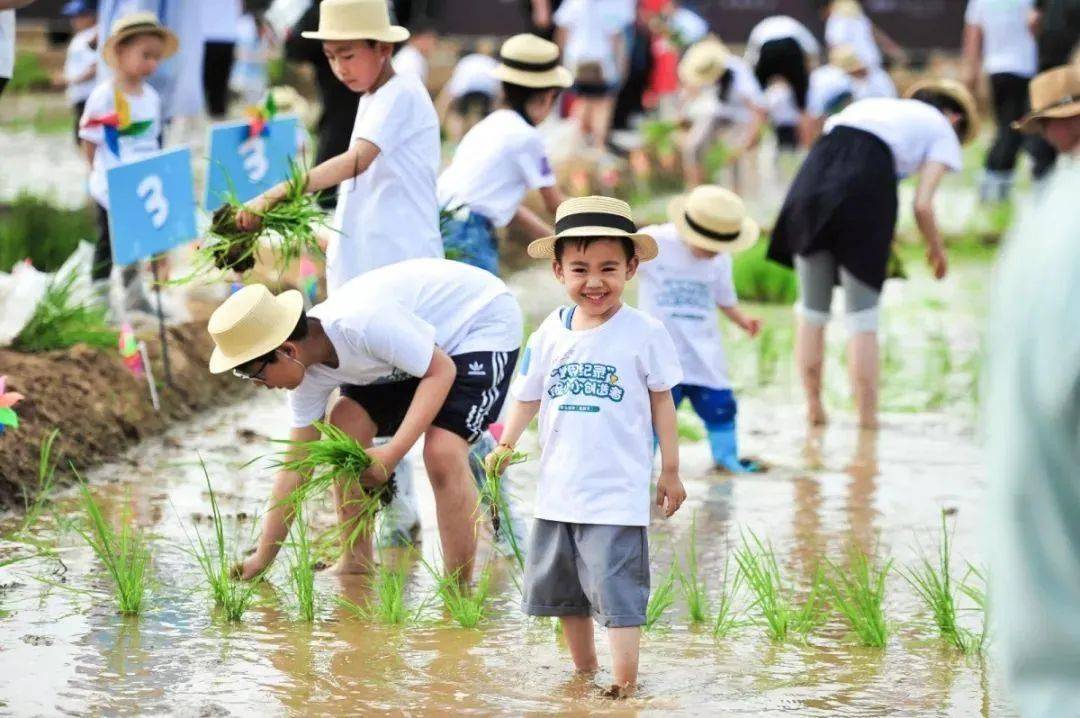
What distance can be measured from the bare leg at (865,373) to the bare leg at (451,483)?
10.7 feet

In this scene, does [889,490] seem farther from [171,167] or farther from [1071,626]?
[1071,626]

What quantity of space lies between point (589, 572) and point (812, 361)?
406 centimetres

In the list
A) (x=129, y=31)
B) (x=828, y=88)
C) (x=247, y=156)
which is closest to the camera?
(x=247, y=156)

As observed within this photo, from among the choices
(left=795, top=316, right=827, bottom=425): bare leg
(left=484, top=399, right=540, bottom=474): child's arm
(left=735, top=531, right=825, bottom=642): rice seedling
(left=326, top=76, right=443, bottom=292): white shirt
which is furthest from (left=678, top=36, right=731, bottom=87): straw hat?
(left=484, top=399, right=540, bottom=474): child's arm

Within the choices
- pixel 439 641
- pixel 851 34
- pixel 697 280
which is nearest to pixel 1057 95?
pixel 697 280

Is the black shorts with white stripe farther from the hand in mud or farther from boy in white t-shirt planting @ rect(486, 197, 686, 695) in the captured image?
the hand in mud

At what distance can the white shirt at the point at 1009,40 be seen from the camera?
13703 mm

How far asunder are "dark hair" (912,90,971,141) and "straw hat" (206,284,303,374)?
402 centimetres

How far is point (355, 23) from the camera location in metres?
5.61

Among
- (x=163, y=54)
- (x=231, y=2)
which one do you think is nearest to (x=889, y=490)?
(x=163, y=54)

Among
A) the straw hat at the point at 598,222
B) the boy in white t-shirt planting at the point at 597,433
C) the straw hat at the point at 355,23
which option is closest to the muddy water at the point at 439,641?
the boy in white t-shirt planting at the point at 597,433

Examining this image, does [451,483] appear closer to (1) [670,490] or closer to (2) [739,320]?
(1) [670,490]

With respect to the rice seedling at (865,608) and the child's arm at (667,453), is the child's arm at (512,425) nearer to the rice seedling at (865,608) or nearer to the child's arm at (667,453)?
the child's arm at (667,453)

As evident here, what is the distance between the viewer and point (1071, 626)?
1576 mm
